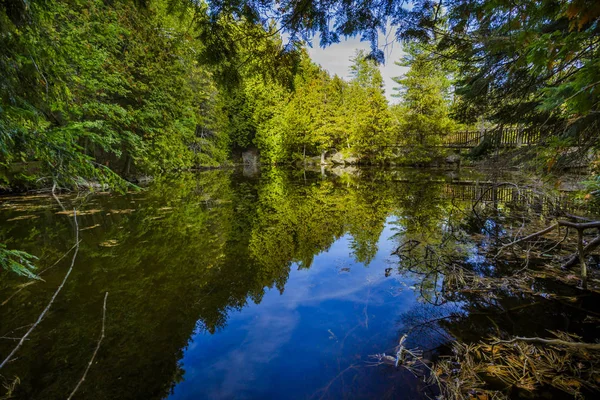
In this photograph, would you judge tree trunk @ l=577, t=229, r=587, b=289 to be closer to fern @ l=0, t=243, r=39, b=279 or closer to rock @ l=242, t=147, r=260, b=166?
fern @ l=0, t=243, r=39, b=279

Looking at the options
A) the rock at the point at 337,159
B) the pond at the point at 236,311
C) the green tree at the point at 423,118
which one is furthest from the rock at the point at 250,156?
the pond at the point at 236,311

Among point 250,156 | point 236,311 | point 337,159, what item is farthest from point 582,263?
point 250,156

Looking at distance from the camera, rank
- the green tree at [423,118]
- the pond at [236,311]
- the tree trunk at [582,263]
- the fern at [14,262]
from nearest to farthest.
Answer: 1. the fern at [14,262]
2. the pond at [236,311]
3. the tree trunk at [582,263]
4. the green tree at [423,118]

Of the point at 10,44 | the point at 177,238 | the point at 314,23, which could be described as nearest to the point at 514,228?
the point at 314,23

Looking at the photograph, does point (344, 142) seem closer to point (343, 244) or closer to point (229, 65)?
point (343, 244)

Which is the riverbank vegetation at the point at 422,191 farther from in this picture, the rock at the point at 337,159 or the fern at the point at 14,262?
the rock at the point at 337,159

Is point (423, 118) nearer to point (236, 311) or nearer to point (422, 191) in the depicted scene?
point (422, 191)

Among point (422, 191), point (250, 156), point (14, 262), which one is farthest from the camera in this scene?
point (250, 156)

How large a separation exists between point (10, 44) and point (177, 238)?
13.5 feet

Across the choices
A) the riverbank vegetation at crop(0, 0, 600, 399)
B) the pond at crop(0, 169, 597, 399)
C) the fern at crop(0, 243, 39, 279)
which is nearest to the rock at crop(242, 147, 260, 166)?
the riverbank vegetation at crop(0, 0, 600, 399)

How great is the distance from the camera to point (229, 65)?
3334 millimetres

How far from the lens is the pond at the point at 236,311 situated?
87.7 inches

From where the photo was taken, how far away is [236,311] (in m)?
3.28

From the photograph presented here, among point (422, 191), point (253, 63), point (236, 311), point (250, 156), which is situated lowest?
point (236, 311)
